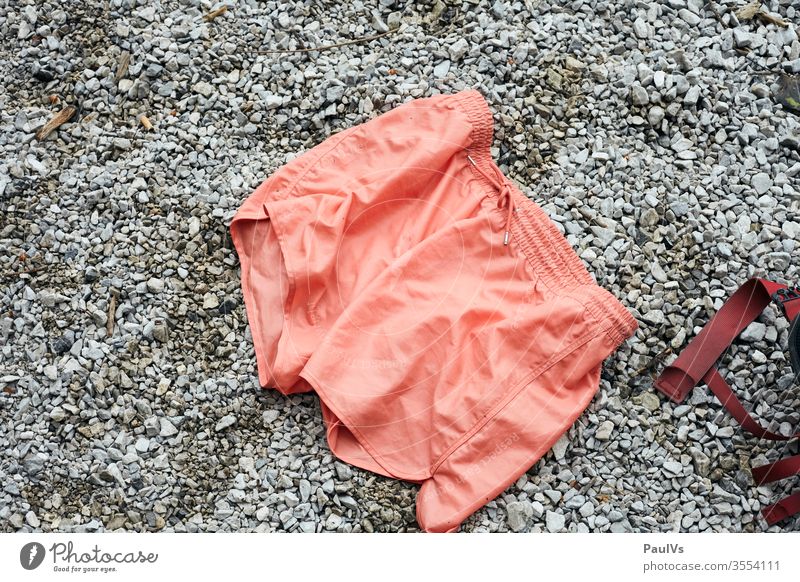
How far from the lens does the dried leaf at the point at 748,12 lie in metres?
2.28

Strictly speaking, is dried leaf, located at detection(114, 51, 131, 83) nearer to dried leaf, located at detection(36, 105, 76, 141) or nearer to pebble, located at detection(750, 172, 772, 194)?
dried leaf, located at detection(36, 105, 76, 141)

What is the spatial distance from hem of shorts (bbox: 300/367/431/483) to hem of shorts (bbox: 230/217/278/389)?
113mm

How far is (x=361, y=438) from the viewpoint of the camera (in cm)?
199

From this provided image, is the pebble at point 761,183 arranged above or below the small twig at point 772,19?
below

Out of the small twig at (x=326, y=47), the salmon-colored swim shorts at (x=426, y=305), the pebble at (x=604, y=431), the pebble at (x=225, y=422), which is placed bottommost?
the pebble at (x=225, y=422)

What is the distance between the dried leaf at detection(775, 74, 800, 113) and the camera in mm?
2219

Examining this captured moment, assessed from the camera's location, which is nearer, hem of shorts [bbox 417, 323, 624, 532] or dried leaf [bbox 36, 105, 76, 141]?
hem of shorts [bbox 417, 323, 624, 532]

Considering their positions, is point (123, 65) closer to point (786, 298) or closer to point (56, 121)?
point (56, 121)

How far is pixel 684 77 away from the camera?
221 centimetres

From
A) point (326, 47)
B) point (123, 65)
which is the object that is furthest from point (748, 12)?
point (123, 65)

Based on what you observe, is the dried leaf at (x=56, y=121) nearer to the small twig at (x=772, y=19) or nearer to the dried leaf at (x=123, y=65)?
the dried leaf at (x=123, y=65)

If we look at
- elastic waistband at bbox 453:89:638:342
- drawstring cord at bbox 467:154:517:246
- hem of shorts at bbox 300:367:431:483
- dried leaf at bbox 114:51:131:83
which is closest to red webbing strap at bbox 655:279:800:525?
elastic waistband at bbox 453:89:638:342

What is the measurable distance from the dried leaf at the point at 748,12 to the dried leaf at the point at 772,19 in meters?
0.02

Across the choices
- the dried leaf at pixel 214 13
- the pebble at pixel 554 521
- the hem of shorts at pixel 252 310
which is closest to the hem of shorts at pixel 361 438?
the hem of shorts at pixel 252 310
